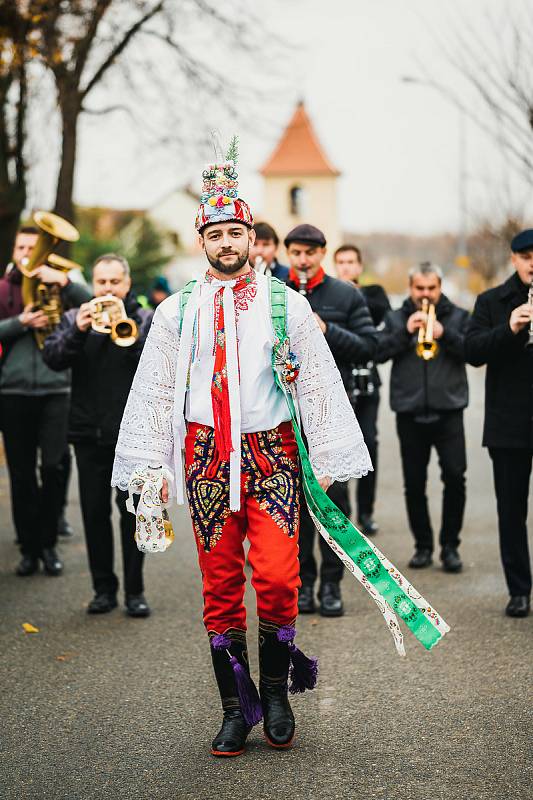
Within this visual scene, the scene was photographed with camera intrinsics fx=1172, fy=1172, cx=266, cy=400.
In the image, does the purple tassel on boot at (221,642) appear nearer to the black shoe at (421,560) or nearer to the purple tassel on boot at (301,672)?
the purple tassel on boot at (301,672)

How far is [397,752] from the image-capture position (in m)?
4.57

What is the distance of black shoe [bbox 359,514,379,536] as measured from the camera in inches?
363

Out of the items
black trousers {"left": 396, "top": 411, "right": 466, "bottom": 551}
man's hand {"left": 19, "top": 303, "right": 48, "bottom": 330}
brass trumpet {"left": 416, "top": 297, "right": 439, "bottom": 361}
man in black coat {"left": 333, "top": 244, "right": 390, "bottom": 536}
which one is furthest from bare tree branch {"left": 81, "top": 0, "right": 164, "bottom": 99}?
black trousers {"left": 396, "top": 411, "right": 466, "bottom": 551}

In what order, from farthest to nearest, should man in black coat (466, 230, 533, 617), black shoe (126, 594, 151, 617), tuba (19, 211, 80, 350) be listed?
tuba (19, 211, 80, 350) → black shoe (126, 594, 151, 617) → man in black coat (466, 230, 533, 617)

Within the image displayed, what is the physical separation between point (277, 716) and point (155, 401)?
1.38 metres

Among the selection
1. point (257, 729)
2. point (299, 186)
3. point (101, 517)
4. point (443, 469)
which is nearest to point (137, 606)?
point (101, 517)

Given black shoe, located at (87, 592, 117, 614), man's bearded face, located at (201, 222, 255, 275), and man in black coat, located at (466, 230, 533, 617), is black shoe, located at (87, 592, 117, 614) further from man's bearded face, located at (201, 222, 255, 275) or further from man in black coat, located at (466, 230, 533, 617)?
man's bearded face, located at (201, 222, 255, 275)

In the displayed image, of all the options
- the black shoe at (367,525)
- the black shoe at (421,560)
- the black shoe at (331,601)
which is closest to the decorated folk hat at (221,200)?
the black shoe at (331,601)

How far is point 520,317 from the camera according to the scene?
6.28 meters

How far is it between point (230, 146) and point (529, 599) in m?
3.24

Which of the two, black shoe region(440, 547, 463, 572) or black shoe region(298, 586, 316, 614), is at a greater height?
black shoe region(298, 586, 316, 614)

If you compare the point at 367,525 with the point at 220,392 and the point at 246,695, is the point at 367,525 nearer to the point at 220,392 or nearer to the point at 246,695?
the point at 246,695

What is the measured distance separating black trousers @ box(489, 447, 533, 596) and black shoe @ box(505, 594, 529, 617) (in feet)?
0.09

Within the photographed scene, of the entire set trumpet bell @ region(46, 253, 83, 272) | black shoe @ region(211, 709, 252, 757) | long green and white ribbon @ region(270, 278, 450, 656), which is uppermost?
trumpet bell @ region(46, 253, 83, 272)
